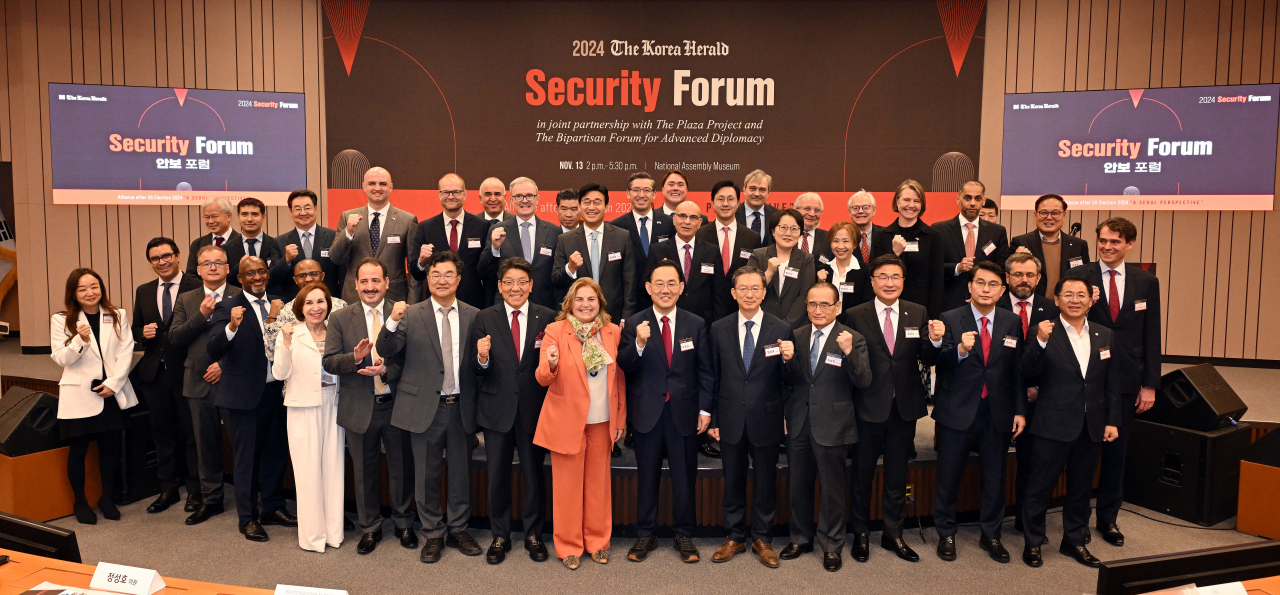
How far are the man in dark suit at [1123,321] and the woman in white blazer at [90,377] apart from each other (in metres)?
5.87

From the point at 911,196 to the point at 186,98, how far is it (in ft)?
24.6

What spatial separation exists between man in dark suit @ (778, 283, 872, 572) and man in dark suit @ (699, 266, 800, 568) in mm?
97

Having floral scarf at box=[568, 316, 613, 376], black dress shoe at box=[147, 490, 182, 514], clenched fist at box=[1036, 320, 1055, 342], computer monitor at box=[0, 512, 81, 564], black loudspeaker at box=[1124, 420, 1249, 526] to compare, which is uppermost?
clenched fist at box=[1036, 320, 1055, 342]

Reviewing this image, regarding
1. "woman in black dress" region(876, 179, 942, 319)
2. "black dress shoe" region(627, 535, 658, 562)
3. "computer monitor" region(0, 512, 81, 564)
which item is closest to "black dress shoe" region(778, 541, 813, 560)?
"black dress shoe" region(627, 535, 658, 562)

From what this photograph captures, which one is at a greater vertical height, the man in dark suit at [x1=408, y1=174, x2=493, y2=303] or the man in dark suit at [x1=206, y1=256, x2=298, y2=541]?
the man in dark suit at [x1=408, y1=174, x2=493, y2=303]

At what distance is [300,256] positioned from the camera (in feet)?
17.0

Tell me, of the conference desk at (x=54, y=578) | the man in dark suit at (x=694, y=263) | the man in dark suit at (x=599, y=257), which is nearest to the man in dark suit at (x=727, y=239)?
the man in dark suit at (x=694, y=263)

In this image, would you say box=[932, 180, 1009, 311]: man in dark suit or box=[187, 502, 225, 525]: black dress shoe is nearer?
box=[187, 502, 225, 525]: black dress shoe

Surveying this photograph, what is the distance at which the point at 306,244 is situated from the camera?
5207 mm

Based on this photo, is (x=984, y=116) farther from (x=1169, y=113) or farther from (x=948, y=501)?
(x=948, y=501)

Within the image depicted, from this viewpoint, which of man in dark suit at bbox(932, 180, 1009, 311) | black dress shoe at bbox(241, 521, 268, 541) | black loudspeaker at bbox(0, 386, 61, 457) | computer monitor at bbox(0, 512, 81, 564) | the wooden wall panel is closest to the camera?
computer monitor at bbox(0, 512, 81, 564)

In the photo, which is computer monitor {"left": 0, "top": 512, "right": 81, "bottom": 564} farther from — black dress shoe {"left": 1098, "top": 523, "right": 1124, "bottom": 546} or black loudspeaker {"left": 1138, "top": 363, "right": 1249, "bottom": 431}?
black loudspeaker {"left": 1138, "top": 363, "right": 1249, "bottom": 431}

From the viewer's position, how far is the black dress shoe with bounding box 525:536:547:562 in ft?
13.0

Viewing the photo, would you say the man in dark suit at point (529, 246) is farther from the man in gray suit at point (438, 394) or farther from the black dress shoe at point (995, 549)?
the black dress shoe at point (995, 549)
